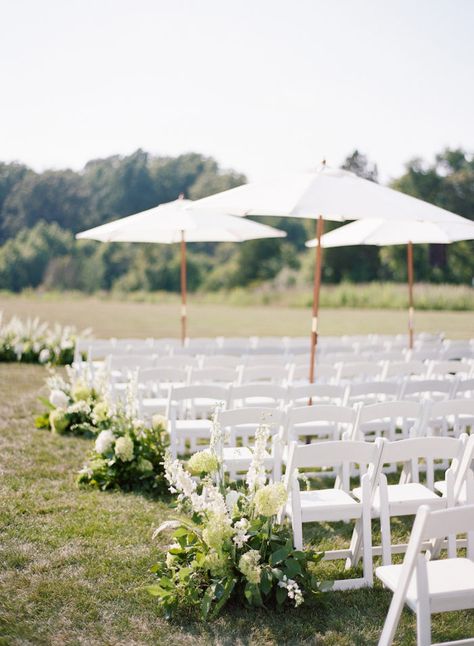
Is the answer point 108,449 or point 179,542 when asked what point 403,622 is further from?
point 108,449

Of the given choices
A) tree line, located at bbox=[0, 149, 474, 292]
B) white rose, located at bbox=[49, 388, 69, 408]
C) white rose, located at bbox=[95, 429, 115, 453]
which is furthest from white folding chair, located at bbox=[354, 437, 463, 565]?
tree line, located at bbox=[0, 149, 474, 292]

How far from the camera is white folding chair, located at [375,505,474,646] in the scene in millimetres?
2730

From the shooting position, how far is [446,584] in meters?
3.08

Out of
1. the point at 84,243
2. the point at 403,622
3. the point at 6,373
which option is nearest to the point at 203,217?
the point at 6,373

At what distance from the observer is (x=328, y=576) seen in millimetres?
4258

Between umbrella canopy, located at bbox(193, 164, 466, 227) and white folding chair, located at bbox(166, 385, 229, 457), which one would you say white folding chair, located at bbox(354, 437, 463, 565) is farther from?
umbrella canopy, located at bbox(193, 164, 466, 227)

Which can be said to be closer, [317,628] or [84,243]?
[317,628]

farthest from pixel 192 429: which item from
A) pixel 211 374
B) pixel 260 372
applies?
pixel 260 372

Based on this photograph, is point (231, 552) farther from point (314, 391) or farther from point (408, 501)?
point (314, 391)

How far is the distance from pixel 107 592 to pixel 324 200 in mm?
3641

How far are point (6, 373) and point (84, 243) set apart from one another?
4851 cm

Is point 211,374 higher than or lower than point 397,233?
lower

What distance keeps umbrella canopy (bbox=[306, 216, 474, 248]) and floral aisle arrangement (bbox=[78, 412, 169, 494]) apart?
4158 mm

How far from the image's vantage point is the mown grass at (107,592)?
352 centimetres
